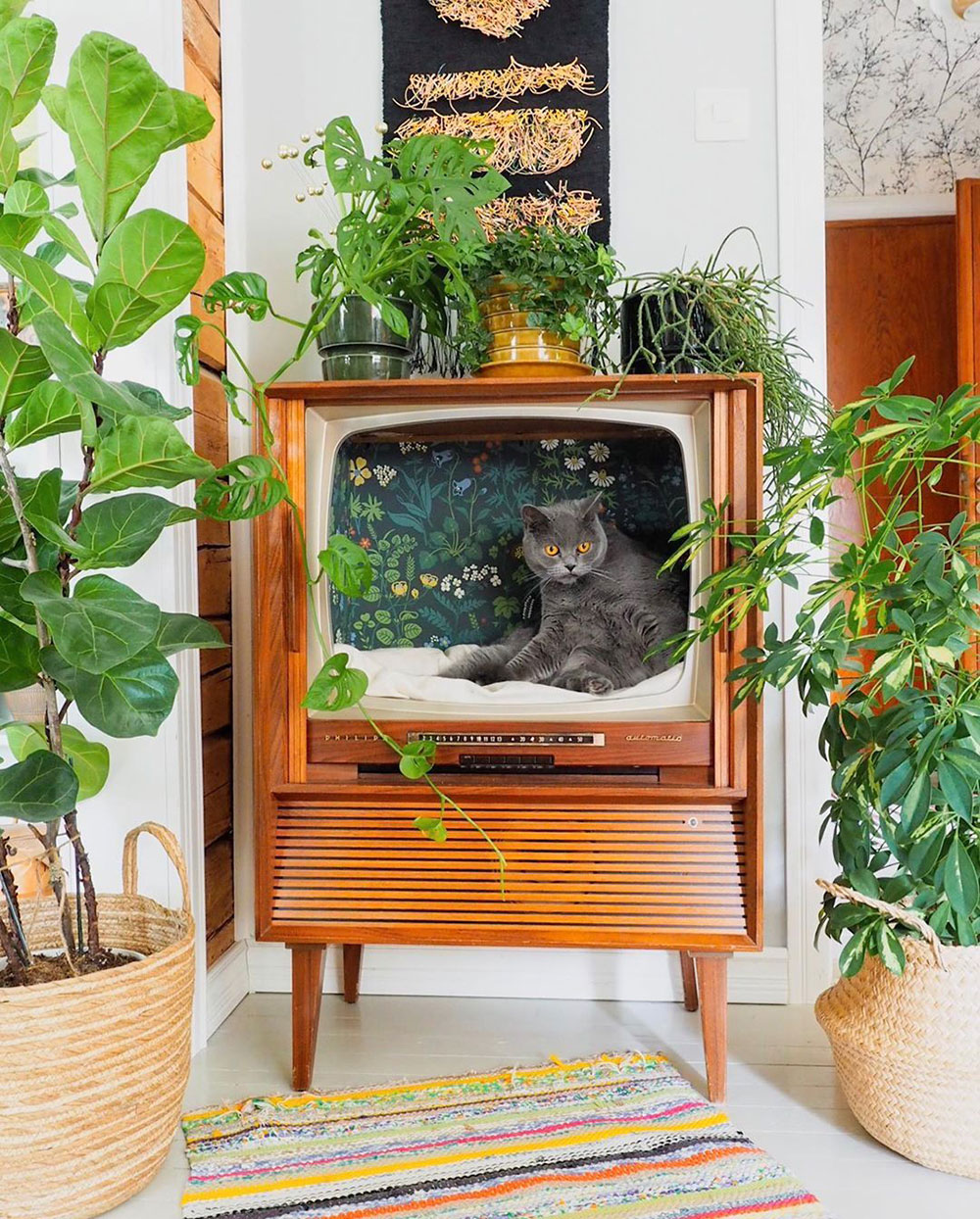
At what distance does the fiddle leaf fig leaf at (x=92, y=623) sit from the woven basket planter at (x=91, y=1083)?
37 centimetres

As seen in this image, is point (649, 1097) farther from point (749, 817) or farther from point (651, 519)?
point (651, 519)

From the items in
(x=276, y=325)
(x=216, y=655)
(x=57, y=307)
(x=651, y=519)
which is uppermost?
→ (x=276, y=325)

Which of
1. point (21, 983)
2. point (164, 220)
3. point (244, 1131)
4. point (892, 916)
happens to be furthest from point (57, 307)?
point (892, 916)

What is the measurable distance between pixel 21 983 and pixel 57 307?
78 cm

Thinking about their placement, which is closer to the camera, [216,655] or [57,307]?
[57,307]

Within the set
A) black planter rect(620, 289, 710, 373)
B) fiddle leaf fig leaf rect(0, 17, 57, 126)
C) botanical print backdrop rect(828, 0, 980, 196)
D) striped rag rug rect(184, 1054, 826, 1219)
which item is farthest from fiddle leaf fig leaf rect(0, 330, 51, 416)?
botanical print backdrop rect(828, 0, 980, 196)

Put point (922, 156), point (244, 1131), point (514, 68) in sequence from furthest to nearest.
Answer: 1. point (922, 156)
2. point (514, 68)
3. point (244, 1131)

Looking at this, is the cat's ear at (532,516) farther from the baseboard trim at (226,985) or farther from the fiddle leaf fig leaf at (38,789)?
the baseboard trim at (226,985)

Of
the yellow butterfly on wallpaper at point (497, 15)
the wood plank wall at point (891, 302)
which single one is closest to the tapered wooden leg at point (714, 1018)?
the yellow butterfly on wallpaper at point (497, 15)

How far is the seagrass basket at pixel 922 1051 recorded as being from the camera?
4.06ft

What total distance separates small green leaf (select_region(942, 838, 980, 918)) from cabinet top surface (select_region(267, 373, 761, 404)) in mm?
671

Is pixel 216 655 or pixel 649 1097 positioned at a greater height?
pixel 216 655

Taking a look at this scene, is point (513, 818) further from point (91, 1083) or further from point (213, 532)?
point (213, 532)

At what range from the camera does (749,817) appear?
1447mm
